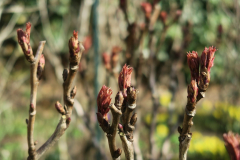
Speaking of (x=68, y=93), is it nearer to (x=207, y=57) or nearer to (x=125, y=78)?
(x=125, y=78)

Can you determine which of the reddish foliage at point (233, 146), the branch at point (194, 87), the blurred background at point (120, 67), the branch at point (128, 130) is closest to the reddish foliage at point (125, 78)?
the branch at point (128, 130)

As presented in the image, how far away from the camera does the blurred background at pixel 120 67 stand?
191cm

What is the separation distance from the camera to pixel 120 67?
2.18 meters

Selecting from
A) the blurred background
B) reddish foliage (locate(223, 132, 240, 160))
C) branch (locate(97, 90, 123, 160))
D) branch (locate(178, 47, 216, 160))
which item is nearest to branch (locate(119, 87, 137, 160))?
branch (locate(97, 90, 123, 160))

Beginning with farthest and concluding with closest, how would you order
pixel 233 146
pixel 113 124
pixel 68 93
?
1. pixel 68 93
2. pixel 113 124
3. pixel 233 146

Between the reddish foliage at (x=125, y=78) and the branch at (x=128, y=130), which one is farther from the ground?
the reddish foliage at (x=125, y=78)

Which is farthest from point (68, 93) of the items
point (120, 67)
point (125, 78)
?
point (120, 67)

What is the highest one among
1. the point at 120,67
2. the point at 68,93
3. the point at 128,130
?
the point at 68,93

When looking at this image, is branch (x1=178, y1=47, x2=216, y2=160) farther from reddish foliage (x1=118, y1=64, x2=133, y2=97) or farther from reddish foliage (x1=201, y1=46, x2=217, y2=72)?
reddish foliage (x1=118, y1=64, x2=133, y2=97)

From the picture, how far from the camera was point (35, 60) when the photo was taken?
0.83m

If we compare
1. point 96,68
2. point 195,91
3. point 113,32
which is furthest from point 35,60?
point 113,32

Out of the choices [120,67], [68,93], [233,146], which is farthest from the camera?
[120,67]

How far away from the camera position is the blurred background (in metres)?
1.91

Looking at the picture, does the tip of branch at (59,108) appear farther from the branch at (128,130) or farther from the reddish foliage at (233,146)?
the reddish foliage at (233,146)
